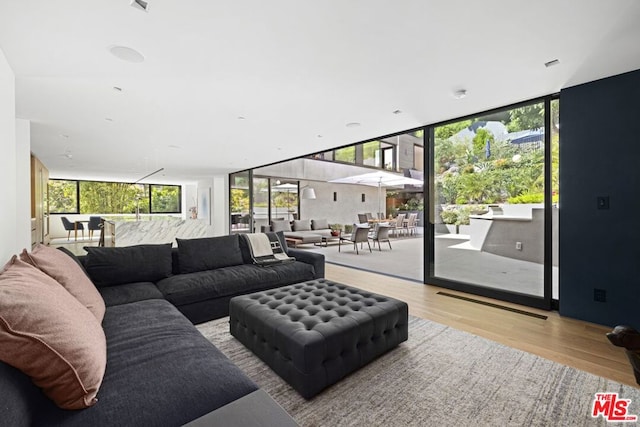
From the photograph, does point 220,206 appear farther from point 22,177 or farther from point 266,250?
point 266,250

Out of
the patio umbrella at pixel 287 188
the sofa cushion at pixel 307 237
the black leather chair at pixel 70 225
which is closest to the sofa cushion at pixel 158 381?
the sofa cushion at pixel 307 237

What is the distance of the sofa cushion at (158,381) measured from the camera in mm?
1004

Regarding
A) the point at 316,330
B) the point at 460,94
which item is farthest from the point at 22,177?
the point at 460,94

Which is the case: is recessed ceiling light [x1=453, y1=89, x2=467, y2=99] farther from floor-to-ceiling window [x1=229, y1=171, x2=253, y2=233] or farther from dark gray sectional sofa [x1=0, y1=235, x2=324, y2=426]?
floor-to-ceiling window [x1=229, y1=171, x2=253, y2=233]

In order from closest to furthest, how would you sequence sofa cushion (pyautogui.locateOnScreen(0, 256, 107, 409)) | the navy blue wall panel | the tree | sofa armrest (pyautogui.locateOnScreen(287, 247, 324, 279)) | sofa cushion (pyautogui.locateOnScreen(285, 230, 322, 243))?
sofa cushion (pyautogui.locateOnScreen(0, 256, 107, 409)) < the navy blue wall panel < the tree < sofa armrest (pyautogui.locateOnScreen(287, 247, 324, 279)) < sofa cushion (pyautogui.locateOnScreen(285, 230, 322, 243))

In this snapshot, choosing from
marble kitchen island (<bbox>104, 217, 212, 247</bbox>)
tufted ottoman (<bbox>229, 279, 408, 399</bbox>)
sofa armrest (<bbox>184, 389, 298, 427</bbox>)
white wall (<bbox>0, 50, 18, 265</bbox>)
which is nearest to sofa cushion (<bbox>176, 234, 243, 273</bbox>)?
tufted ottoman (<bbox>229, 279, 408, 399</bbox>)

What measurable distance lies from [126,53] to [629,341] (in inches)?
127

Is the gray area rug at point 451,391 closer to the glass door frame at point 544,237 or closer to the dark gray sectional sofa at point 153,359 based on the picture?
the dark gray sectional sofa at point 153,359

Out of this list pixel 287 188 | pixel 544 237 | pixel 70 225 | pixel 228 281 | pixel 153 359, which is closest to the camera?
pixel 153 359

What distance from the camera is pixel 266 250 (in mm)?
3834

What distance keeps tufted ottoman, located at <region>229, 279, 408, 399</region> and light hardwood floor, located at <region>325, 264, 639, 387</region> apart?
946 mm

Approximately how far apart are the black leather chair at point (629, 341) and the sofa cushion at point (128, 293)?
2824 millimetres

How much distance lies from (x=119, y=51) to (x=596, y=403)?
4.11 m

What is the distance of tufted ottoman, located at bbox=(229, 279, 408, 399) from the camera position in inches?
67.9
